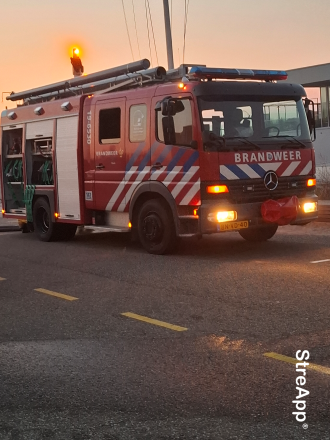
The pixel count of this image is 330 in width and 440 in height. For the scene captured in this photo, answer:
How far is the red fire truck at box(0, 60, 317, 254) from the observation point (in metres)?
10.8

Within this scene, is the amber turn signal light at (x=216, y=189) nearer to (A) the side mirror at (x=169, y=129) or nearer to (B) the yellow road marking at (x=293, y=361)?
(A) the side mirror at (x=169, y=129)

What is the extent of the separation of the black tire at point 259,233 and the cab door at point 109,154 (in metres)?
2.20

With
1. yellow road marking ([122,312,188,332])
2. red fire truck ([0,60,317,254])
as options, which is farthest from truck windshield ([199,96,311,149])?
yellow road marking ([122,312,188,332])

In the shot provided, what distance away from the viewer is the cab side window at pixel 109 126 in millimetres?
12312

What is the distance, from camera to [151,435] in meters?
4.06

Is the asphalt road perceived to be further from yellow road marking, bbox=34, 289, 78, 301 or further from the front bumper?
the front bumper

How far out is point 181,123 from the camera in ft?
35.9

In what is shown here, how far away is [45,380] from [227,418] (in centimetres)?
150

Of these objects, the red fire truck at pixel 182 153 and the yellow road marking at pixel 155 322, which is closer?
the yellow road marking at pixel 155 322

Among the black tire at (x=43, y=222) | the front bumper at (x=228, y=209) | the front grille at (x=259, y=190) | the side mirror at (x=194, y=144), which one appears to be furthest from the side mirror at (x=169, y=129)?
the black tire at (x=43, y=222)

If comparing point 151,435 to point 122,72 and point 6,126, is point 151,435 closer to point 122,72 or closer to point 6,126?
point 122,72

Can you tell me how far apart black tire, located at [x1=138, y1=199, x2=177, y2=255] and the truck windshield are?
1.46 m

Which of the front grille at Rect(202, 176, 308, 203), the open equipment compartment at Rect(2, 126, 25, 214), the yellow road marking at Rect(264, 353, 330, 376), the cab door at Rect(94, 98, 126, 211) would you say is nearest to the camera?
the yellow road marking at Rect(264, 353, 330, 376)

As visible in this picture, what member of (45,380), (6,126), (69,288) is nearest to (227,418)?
(45,380)
